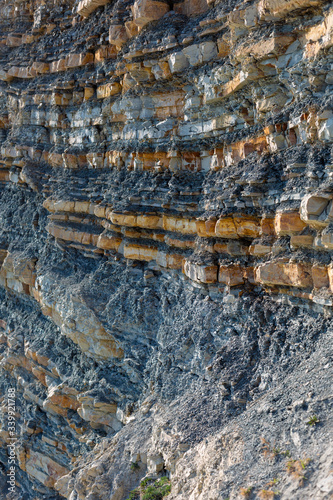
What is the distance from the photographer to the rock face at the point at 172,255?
6680mm

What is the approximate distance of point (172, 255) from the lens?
991 cm

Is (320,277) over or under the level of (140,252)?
under

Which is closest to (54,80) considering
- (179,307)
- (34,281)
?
(34,281)

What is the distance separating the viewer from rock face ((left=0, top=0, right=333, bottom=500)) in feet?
21.9

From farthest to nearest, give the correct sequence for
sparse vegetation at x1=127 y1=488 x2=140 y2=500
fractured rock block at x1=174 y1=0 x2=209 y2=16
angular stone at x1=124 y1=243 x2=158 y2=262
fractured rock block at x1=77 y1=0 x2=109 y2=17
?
fractured rock block at x1=77 y1=0 x2=109 y2=17 → angular stone at x1=124 y1=243 x2=158 y2=262 → fractured rock block at x1=174 y1=0 x2=209 y2=16 → sparse vegetation at x1=127 y1=488 x2=140 y2=500

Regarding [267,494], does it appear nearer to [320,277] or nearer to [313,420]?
[313,420]

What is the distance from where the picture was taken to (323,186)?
21.7ft

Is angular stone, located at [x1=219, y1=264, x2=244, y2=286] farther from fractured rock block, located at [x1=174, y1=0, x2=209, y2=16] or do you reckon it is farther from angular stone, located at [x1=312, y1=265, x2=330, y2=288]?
fractured rock block, located at [x1=174, y1=0, x2=209, y2=16]

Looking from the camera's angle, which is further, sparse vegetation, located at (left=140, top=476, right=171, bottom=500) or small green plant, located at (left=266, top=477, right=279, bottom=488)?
sparse vegetation, located at (left=140, top=476, right=171, bottom=500)

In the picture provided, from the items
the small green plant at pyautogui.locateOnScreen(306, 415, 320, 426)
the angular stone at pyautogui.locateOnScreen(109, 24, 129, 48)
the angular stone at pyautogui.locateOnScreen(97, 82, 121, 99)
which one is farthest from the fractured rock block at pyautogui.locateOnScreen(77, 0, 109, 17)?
the small green plant at pyautogui.locateOnScreen(306, 415, 320, 426)

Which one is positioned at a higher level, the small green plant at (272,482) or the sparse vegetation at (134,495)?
the small green plant at (272,482)

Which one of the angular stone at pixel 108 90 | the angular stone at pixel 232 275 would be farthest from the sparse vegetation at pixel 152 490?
the angular stone at pixel 108 90

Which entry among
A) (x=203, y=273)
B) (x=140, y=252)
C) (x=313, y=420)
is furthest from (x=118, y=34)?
(x=313, y=420)

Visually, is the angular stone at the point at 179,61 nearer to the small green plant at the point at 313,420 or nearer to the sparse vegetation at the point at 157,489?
the small green plant at the point at 313,420
